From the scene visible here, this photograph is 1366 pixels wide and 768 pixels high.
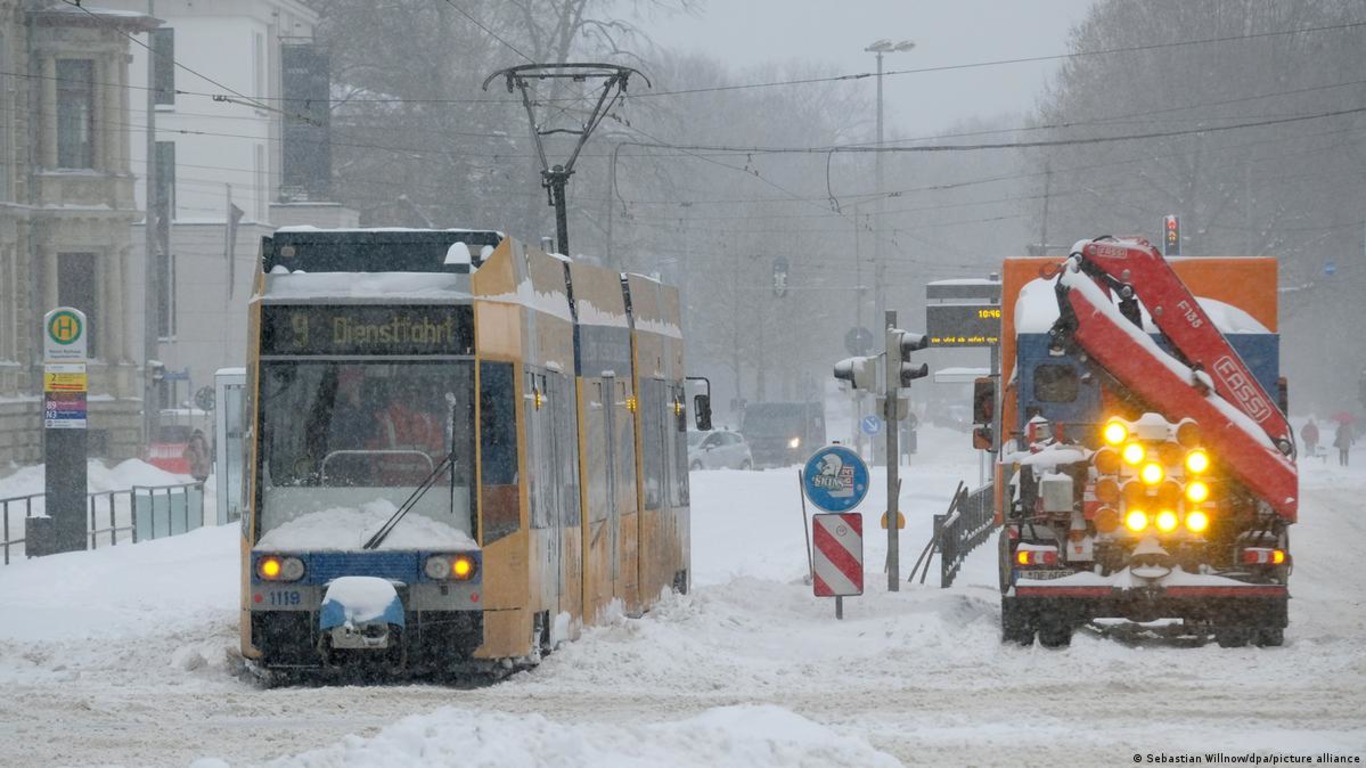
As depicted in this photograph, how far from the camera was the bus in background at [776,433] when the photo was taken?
70.0 m

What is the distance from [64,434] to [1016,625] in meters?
15.2

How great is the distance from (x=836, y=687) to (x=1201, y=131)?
51.8 metres

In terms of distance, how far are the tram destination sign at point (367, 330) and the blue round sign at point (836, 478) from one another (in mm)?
6262

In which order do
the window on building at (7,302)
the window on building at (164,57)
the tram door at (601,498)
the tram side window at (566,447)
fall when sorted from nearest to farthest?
the tram side window at (566,447) → the tram door at (601,498) → the window on building at (7,302) → the window on building at (164,57)

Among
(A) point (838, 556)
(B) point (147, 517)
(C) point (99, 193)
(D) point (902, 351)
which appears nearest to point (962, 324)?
(D) point (902, 351)

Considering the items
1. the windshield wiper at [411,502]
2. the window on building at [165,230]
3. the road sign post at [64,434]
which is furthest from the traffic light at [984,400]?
the window on building at [165,230]

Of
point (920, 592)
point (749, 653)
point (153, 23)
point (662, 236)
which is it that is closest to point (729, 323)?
point (662, 236)

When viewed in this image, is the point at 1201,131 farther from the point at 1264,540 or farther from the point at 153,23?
the point at 1264,540

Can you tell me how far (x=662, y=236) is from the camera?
275 feet

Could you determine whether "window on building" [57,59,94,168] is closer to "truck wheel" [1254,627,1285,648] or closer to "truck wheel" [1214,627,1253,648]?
"truck wheel" [1214,627,1253,648]

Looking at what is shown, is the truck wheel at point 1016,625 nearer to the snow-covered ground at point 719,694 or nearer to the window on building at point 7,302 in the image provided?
the snow-covered ground at point 719,694

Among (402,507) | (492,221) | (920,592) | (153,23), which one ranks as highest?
(153,23)

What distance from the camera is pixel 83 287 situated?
50188 mm

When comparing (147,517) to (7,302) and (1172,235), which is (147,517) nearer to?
(7,302)
